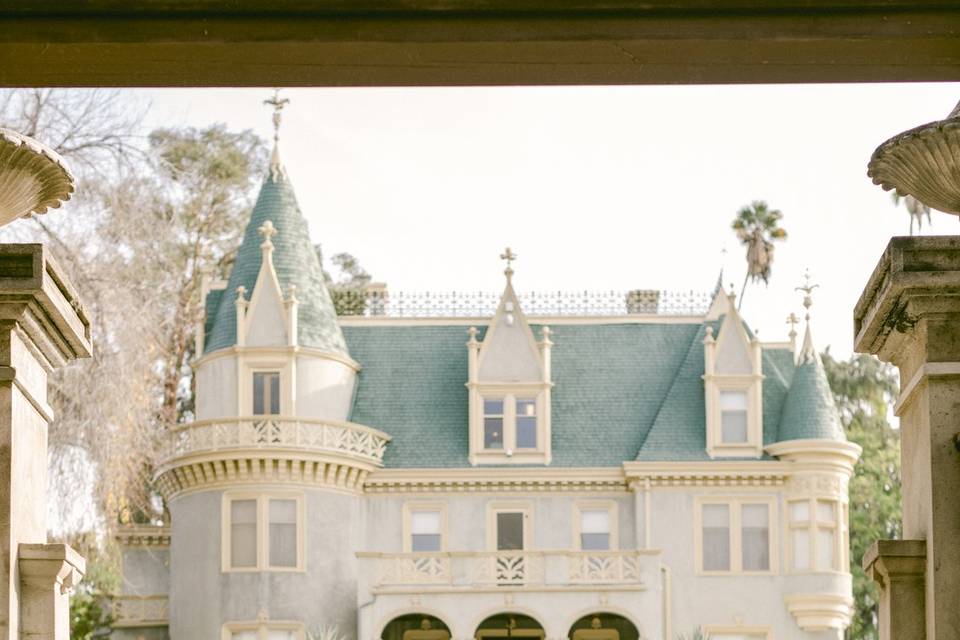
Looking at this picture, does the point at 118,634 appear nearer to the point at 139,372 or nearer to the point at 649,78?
the point at 139,372

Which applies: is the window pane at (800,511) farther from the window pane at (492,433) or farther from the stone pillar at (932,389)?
the stone pillar at (932,389)

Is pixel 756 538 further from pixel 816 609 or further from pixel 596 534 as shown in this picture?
pixel 596 534

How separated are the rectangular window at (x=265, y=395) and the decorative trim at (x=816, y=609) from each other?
10.6 m

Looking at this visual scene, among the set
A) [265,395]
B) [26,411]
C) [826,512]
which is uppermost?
[265,395]

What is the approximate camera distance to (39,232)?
25.4 meters

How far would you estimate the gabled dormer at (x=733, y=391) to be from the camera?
4119 cm

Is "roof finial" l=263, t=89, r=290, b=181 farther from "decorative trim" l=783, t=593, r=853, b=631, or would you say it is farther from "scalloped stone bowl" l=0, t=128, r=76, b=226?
"scalloped stone bowl" l=0, t=128, r=76, b=226

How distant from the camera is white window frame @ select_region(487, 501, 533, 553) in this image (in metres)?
41.1

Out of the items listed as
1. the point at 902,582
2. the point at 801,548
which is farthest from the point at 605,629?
the point at 902,582

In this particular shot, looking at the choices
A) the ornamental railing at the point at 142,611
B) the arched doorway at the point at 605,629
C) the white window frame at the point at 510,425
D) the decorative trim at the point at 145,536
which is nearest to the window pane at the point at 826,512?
the arched doorway at the point at 605,629

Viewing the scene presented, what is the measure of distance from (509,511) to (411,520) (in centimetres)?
196

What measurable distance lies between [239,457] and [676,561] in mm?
8747

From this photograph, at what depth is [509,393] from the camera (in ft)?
137

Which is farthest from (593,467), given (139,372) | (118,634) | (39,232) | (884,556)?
(884,556)
